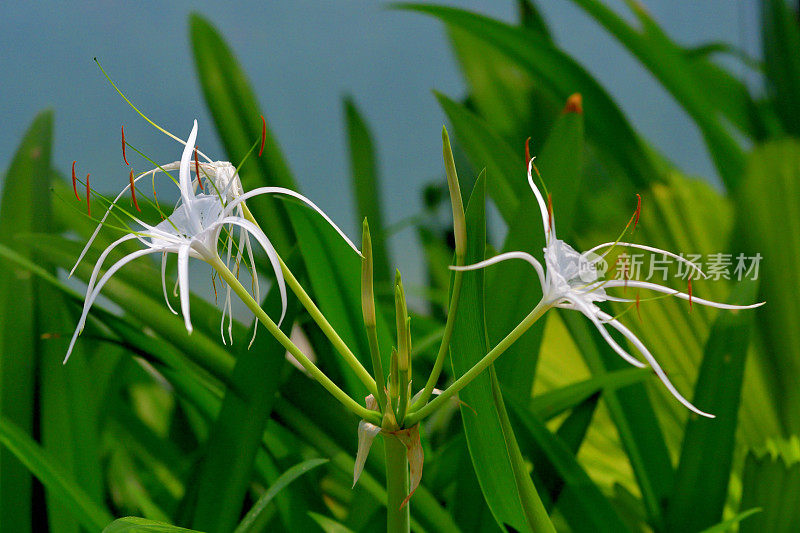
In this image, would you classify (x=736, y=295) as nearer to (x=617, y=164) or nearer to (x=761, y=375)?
(x=761, y=375)

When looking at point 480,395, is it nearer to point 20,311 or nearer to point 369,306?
point 369,306

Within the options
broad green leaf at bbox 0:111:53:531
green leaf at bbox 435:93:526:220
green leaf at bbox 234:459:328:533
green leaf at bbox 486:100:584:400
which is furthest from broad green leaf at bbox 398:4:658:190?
green leaf at bbox 234:459:328:533

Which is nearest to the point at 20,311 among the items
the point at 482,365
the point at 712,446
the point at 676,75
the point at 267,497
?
the point at 267,497

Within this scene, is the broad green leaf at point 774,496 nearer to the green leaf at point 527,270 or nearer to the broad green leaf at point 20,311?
the green leaf at point 527,270

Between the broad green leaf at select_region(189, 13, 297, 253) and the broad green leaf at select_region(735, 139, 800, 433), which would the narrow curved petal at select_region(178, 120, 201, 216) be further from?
the broad green leaf at select_region(735, 139, 800, 433)

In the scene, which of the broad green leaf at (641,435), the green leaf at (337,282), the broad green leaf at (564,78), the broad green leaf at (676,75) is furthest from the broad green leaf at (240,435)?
the broad green leaf at (676,75)

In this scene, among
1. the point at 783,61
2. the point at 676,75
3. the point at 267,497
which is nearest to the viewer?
the point at 267,497
